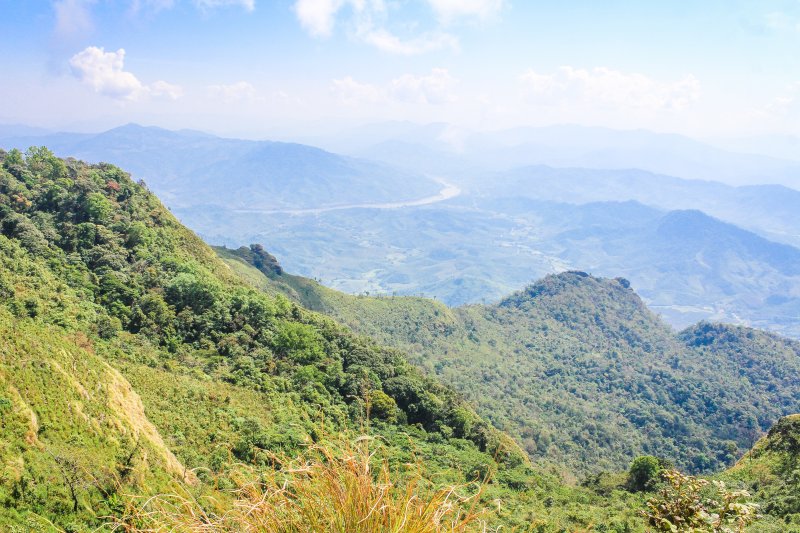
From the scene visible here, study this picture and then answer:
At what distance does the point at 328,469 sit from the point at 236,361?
27.6 meters

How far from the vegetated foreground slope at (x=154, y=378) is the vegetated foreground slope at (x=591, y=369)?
28.4 meters

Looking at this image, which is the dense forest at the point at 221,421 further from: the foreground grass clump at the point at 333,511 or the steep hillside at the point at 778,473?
the steep hillside at the point at 778,473

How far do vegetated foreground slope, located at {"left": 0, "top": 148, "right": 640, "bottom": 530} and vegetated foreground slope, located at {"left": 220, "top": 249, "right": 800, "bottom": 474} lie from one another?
28400 millimetres

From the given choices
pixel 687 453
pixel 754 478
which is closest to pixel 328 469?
pixel 754 478

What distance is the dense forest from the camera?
422 cm

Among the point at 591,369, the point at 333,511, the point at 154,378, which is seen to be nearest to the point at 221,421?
the point at 154,378

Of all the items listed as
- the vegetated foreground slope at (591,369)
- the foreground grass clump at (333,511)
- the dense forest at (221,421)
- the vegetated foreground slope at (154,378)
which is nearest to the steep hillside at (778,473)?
the dense forest at (221,421)

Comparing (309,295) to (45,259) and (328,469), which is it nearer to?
(45,259)

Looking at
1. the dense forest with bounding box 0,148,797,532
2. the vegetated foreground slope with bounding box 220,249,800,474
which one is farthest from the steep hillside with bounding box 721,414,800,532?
the vegetated foreground slope with bounding box 220,249,800,474

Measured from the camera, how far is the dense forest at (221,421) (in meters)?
4.22

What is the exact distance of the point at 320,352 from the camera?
35.1 metres

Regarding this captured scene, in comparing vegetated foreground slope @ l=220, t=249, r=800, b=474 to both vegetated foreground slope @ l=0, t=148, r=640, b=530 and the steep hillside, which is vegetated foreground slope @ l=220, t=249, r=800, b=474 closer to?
the steep hillside

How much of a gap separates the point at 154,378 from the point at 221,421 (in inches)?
159

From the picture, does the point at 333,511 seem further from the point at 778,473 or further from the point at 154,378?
the point at 778,473
